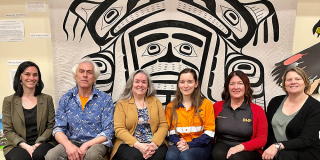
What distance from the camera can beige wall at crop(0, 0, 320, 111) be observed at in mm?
2443

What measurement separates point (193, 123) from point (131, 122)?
0.58 m

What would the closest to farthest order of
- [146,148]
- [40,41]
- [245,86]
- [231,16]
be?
[146,148]
[245,86]
[231,16]
[40,41]

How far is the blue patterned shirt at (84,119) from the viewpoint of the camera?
78.8 inches

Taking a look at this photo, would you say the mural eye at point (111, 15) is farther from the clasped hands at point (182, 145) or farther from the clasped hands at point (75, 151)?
the clasped hands at point (182, 145)

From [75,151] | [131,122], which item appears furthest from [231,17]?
[75,151]

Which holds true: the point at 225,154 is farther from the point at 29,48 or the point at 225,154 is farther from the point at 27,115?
the point at 29,48

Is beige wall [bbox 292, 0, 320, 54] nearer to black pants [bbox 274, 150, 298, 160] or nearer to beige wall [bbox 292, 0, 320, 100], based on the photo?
beige wall [bbox 292, 0, 320, 100]

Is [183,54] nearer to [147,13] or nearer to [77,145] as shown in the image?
[147,13]

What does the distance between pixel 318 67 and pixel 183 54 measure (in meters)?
1.54

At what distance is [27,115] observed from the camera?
2.07 meters

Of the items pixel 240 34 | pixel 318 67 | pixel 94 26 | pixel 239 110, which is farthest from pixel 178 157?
pixel 318 67

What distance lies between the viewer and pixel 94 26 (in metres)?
2.46

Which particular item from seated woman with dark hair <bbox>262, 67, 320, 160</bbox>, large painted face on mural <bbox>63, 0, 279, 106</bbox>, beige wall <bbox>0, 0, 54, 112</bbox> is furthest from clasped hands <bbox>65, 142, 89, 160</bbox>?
seated woman with dark hair <bbox>262, 67, 320, 160</bbox>

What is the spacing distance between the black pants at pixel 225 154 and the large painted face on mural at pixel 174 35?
2.46ft
